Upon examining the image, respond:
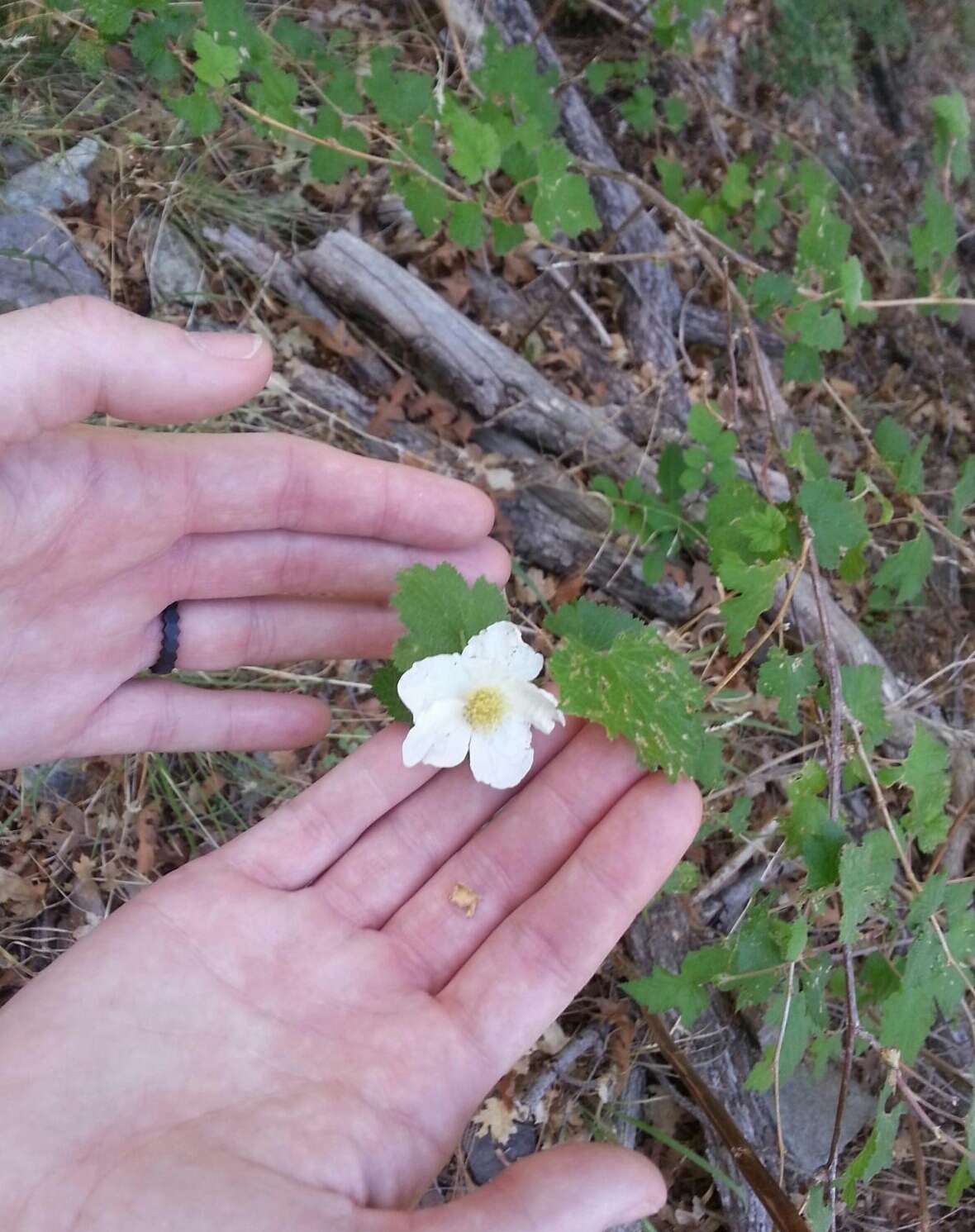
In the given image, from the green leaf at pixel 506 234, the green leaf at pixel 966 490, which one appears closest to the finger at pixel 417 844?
the green leaf at pixel 966 490

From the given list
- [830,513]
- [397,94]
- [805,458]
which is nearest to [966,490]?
Answer: [805,458]

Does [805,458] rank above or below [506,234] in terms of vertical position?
below

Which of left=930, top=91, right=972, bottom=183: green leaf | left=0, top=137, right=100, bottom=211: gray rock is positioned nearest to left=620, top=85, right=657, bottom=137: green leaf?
left=930, top=91, right=972, bottom=183: green leaf

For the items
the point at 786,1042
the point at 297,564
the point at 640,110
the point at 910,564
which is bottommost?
the point at 786,1042

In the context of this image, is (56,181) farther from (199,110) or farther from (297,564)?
(297,564)

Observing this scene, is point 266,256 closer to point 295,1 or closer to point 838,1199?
point 295,1

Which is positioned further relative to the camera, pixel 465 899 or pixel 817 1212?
pixel 465 899

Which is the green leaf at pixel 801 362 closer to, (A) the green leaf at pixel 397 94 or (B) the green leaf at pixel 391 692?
(A) the green leaf at pixel 397 94

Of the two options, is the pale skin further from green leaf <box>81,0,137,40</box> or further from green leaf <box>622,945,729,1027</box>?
green leaf <box>81,0,137,40</box>
